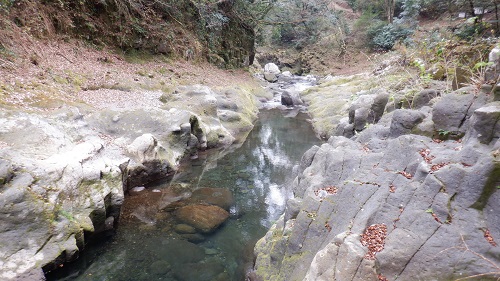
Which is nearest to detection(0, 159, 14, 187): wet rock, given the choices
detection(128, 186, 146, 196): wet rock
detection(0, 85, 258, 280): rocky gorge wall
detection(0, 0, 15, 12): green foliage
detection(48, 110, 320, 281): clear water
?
detection(0, 85, 258, 280): rocky gorge wall

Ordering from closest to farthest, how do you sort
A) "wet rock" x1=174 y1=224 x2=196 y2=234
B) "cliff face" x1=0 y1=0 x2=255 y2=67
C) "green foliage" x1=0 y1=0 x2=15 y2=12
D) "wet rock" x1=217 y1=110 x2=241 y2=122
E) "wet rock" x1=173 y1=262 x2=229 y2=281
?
"wet rock" x1=173 y1=262 x2=229 y2=281
"wet rock" x1=174 y1=224 x2=196 y2=234
"green foliage" x1=0 y1=0 x2=15 y2=12
"cliff face" x1=0 y1=0 x2=255 y2=67
"wet rock" x1=217 y1=110 x2=241 y2=122

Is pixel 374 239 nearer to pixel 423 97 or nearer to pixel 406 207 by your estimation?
pixel 406 207

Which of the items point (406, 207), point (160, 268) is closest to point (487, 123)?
point (406, 207)

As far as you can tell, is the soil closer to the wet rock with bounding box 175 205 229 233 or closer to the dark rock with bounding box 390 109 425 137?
the wet rock with bounding box 175 205 229 233

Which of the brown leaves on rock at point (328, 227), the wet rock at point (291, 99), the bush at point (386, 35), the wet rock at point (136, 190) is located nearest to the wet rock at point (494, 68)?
the brown leaves on rock at point (328, 227)

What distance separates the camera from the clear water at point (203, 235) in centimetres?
614

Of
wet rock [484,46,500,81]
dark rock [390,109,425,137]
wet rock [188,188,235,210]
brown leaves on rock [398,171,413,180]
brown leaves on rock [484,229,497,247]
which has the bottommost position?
wet rock [188,188,235,210]

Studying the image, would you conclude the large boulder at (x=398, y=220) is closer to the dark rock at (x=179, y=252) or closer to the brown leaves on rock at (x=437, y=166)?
the brown leaves on rock at (x=437, y=166)

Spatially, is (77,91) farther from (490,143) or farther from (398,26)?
(398,26)

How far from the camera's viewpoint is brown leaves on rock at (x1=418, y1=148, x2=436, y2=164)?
488cm

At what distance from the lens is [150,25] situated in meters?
19.4

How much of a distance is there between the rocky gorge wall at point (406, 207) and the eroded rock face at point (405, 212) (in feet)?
0.04

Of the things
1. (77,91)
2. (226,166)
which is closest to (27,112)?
(77,91)

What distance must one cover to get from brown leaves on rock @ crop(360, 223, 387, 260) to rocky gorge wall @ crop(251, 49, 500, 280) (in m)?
0.01
